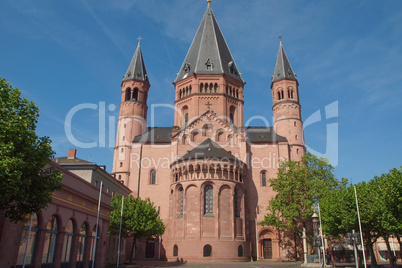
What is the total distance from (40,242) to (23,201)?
5.95m

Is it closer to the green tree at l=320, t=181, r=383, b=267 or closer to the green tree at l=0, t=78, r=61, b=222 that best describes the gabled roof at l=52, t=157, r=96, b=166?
the green tree at l=0, t=78, r=61, b=222

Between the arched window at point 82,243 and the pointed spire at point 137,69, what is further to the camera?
the pointed spire at point 137,69

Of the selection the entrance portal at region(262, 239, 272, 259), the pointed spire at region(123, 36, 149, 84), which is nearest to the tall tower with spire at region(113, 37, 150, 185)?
the pointed spire at region(123, 36, 149, 84)

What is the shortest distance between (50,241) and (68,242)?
275 centimetres

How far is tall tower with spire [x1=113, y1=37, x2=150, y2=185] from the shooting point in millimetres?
56606

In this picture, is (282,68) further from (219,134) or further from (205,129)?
(205,129)

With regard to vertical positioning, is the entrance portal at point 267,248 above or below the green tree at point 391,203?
below

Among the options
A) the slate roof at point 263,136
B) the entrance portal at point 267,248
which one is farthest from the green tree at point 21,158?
the slate roof at point 263,136

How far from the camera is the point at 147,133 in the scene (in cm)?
6000

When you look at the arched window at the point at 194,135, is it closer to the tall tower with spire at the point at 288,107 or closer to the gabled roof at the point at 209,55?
the gabled roof at the point at 209,55

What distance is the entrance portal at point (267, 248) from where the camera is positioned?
5059cm

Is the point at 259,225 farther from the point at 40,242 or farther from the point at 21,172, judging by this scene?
the point at 21,172

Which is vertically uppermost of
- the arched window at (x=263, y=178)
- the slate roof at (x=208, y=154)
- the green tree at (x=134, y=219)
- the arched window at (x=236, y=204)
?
the slate roof at (x=208, y=154)

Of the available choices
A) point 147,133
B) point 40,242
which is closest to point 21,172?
point 40,242
